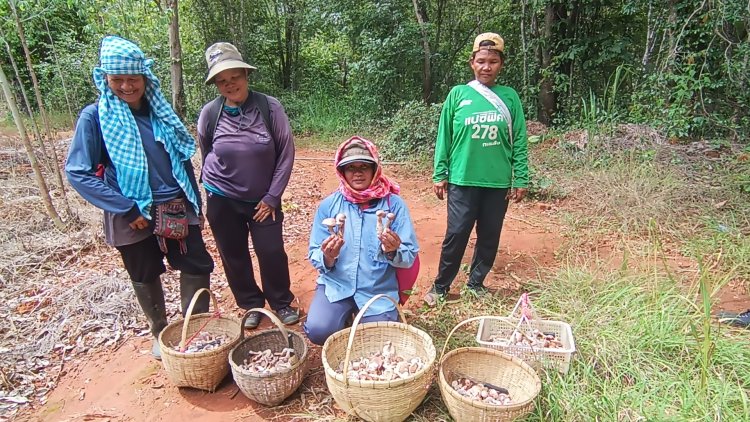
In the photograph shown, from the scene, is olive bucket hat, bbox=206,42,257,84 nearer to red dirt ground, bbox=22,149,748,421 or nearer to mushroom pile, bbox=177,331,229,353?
mushroom pile, bbox=177,331,229,353

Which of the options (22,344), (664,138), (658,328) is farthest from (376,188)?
(664,138)

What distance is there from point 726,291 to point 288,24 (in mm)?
10803

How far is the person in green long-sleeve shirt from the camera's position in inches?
107

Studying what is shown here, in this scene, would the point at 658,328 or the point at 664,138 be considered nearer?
the point at 658,328

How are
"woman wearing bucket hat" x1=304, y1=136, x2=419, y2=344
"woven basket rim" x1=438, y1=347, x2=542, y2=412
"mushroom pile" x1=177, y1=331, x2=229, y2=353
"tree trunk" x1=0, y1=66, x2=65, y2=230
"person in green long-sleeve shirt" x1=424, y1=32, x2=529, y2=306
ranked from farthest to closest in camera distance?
"tree trunk" x1=0, y1=66, x2=65, y2=230, "person in green long-sleeve shirt" x1=424, y1=32, x2=529, y2=306, "mushroom pile" x1=177, y1=331, x2=229, y2=353, "woman wearing bucket hat" x1=304, y1=136, x2=419, y2=344, "woven basket rim" x1=438, y1=347, x2=542, y2=412

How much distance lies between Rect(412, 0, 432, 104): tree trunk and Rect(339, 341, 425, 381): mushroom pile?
7.64 metres

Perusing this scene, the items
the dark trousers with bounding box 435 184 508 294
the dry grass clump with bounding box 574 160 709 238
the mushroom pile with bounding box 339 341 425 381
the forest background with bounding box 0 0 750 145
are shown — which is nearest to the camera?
the mushroom pile with bounding box 339 341 425 381

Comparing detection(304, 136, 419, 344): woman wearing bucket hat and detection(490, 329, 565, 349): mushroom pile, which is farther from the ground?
detection(304, 136, 419, 344): woman wearing bucket hat

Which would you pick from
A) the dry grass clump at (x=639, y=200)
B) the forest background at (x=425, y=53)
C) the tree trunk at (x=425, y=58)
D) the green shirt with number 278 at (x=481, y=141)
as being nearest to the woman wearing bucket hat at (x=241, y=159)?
the green shirt with number 278 at (x=481, y=141)

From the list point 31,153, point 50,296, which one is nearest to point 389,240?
point 50,296

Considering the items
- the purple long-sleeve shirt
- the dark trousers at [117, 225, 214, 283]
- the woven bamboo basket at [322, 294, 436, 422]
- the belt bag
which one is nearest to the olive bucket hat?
the purple long-sleeve shirt

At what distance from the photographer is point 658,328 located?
2340 millimetres

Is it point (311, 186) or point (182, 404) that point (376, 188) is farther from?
point (311, 186)

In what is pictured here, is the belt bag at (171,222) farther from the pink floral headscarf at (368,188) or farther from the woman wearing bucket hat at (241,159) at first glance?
the pink floral headscarf at (368,188)
